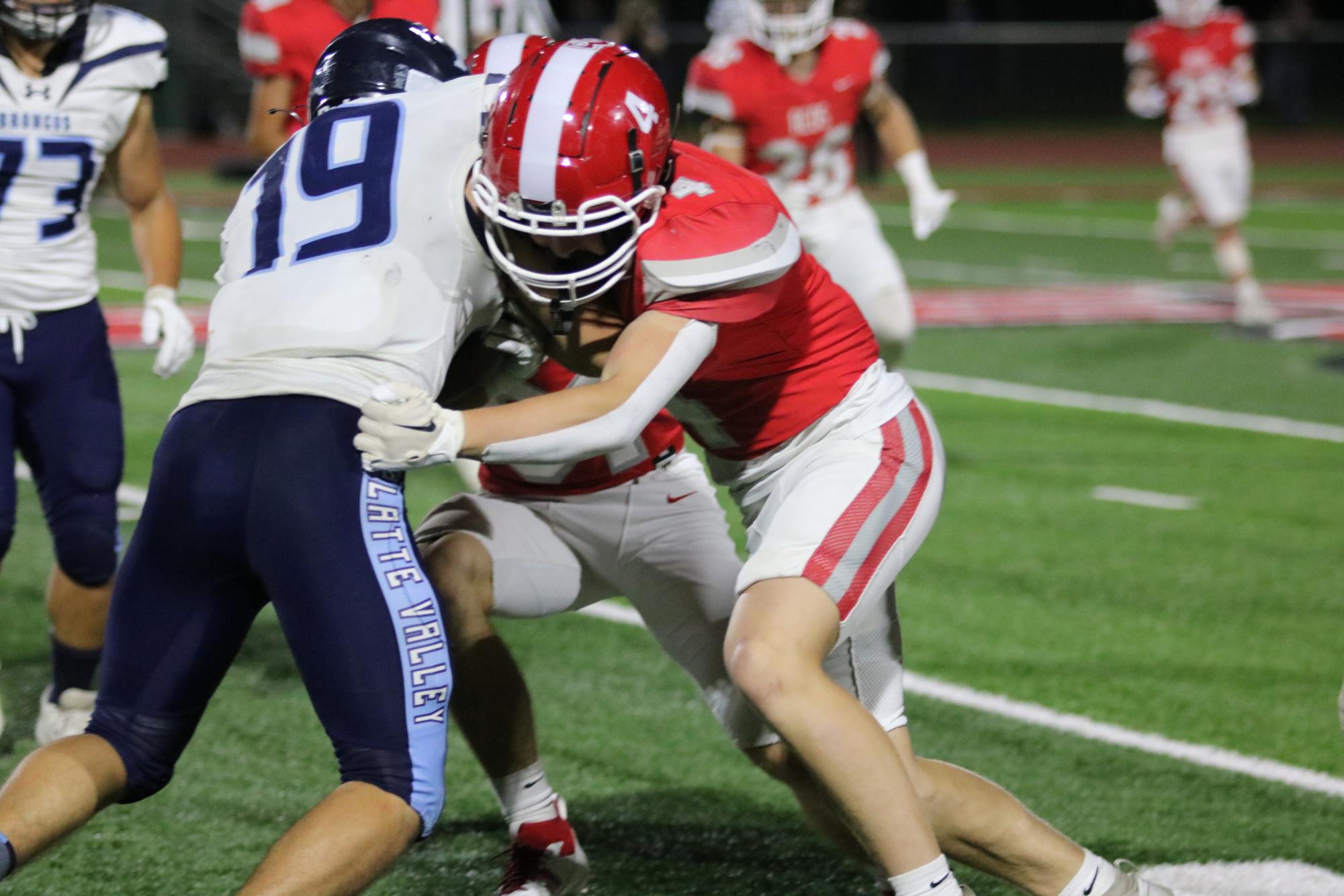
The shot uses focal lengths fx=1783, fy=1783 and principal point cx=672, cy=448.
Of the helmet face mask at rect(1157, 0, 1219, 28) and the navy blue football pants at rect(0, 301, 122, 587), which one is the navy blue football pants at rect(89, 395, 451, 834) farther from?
the helmet face mask at rect(1157, 0, 1219, 28)

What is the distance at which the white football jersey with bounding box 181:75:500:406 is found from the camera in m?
2.60

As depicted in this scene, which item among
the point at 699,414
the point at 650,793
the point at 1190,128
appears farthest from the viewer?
the point at 1190,128

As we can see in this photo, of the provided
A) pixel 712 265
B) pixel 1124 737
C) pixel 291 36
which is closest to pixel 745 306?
pixel 712 265

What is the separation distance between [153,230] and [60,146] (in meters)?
0.34

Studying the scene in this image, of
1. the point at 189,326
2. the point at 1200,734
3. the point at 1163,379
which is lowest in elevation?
the point at 1163,379

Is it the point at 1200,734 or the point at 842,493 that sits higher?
the point at 842,493

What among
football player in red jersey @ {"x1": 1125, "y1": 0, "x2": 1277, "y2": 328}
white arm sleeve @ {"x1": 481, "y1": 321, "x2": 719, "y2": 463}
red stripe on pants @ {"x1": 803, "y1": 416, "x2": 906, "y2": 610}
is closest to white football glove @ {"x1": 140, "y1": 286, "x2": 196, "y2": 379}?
white arm sleeve @ {"x1": 481, "y1": 321, "x2": 719, "y2": 463}

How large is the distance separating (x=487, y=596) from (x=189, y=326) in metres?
1.56

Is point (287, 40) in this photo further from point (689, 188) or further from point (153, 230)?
point (689, 188)

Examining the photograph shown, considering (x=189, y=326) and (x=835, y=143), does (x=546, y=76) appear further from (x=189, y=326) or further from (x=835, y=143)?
(x=835, y=143)

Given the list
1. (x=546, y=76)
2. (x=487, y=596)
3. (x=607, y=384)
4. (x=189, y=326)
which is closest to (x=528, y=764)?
(x=487, y=596)

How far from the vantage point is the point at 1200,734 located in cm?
418

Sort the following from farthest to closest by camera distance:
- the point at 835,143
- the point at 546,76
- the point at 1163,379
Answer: the point at 1163,379
the point at 835,143
the point at 546,76

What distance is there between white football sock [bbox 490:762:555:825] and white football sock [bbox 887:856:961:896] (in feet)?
2.72
